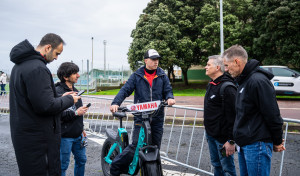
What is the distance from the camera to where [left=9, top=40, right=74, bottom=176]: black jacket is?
212cm

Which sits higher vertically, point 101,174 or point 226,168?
point 226,168

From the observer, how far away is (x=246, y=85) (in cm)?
244

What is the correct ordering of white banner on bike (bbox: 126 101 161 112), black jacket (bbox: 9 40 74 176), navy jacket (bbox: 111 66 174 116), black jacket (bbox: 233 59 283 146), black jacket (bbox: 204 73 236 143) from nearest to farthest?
black jacket (bbox: 9 40 74 176), black jacket (bbox: 233 59 283 146), black jacket (bbox: 204 73 236 143), white banner on bike (bbox: 126 101 161 112), navy jacket (bbox: 111 66 174 116)

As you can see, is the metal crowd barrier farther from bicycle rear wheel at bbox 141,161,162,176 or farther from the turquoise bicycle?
bicycle rear wheel at bbox 141,161,162,176

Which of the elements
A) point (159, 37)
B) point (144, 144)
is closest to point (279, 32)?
point (159, 37)

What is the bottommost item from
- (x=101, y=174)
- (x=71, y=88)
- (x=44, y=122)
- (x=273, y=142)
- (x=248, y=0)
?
(x=101, y=174)

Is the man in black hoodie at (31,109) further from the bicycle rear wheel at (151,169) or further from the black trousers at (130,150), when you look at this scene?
the black trousers at (130,150)

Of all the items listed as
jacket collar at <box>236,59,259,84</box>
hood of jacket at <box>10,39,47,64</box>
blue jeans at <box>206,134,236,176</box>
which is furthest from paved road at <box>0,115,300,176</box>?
hood of jacket at <box>10,39,47,64</box>

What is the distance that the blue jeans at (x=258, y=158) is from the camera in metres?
2.36

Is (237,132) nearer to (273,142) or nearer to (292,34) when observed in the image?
(273,142)

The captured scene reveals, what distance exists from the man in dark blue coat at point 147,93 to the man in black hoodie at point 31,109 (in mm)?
1276

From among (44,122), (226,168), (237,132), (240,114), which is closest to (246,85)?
(240,114)

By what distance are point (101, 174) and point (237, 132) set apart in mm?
2651

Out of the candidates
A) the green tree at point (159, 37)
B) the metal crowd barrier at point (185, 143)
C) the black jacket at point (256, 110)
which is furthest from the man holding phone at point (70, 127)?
the green tree at point (159, 37)
